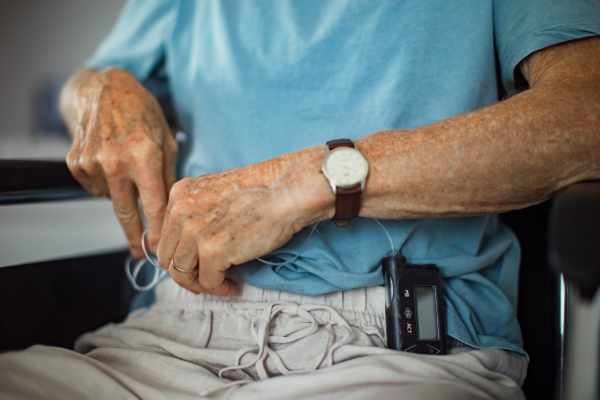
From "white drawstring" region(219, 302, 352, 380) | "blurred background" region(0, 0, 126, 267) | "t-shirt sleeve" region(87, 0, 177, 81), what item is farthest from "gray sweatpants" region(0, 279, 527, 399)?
"blurred background" region(0, 0, 126, 267)

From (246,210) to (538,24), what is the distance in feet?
1.95

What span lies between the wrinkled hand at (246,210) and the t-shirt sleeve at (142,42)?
0.55m

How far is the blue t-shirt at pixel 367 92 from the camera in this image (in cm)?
63

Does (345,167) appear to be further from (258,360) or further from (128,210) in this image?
(128,210)

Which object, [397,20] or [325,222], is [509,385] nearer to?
[325,222]

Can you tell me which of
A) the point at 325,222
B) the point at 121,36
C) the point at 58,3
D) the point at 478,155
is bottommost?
the point at 325,222

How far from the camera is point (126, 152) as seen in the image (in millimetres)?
688

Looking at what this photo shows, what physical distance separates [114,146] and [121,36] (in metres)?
0.47

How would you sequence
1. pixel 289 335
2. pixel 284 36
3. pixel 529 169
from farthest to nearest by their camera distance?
pixel 284 36, pixel 289 335, pixel 529 169

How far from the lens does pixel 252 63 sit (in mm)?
787

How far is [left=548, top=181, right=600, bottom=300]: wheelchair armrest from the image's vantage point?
0.33m

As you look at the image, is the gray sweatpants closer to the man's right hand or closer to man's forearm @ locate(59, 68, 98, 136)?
the man's right hand

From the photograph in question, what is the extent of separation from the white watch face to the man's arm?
0.02 meters

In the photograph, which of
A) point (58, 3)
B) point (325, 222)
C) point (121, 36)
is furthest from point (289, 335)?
point (58, 3)
